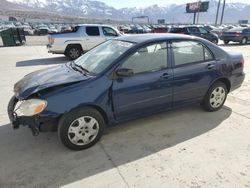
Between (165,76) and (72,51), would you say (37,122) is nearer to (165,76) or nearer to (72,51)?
(165,76)

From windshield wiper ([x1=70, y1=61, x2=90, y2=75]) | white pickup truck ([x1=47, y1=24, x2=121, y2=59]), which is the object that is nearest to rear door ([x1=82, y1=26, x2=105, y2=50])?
white pickup truck ([x1=47, y1=24, x2=121, y2=59])

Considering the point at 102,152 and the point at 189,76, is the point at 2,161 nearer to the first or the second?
the point at 102,152

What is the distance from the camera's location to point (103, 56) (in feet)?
13.1

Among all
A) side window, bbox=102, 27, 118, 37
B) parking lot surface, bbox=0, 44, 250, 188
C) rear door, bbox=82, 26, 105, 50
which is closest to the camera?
parking lot surface, bbox=0, 44, 250, 188

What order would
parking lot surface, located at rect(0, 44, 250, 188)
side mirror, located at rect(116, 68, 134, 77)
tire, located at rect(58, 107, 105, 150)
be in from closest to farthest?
parking lot surface, located at rect(0, 44, 250, 188), tire, located at rect(58, 107, 105, 150), side mirror, located at rect(116, 68, 134, 77)

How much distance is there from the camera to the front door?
3537 millimetres

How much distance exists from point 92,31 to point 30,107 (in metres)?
9.20

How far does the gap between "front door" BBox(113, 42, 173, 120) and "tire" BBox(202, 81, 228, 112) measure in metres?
0.97

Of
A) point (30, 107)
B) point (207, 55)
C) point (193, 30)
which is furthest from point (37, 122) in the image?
point (193, 30)

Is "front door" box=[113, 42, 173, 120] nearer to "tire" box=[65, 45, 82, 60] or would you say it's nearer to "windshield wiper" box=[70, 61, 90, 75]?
"windshield wiper" box=[70, 61, 90, 75]

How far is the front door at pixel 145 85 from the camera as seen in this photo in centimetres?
354

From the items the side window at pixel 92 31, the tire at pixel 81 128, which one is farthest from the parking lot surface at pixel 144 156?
the side window at pixel 92 31

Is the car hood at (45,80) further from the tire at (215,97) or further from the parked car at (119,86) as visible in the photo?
the tire at (215,97)

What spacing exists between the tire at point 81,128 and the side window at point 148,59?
878mm
